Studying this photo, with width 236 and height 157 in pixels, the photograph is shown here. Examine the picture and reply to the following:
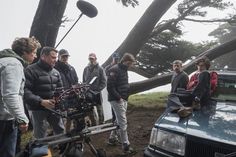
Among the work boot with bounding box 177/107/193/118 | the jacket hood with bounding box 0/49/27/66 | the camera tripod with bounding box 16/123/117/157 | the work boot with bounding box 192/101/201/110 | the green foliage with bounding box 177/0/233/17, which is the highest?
the green foliage with bounding box 177/0/233/17

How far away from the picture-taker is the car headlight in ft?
12.3

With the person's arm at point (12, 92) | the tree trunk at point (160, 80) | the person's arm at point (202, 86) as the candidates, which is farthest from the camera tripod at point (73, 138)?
the tree trunk at point (160, 80)

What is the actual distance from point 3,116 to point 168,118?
6.38 feet

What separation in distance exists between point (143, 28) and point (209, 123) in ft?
27.7

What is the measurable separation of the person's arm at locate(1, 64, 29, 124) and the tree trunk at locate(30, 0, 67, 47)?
581 cm

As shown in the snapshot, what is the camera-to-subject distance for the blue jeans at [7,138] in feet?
12.2

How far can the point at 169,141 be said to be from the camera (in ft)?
12.9

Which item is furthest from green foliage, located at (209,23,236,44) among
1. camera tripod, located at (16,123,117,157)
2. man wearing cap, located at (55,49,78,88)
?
camera tripod, located at (16,123,117,157)

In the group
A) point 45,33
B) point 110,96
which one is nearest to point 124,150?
point 110,96

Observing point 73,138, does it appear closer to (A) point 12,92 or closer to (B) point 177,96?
(A) point 12,92

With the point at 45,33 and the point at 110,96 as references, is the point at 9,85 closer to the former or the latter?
the point at 110,96

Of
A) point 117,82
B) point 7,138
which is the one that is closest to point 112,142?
point 117,82

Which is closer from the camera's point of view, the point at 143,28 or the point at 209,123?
the point at 209,123

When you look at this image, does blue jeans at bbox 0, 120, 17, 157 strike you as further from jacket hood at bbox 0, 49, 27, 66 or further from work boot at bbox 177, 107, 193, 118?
work boot at bbox 177, 107, 193, 118
